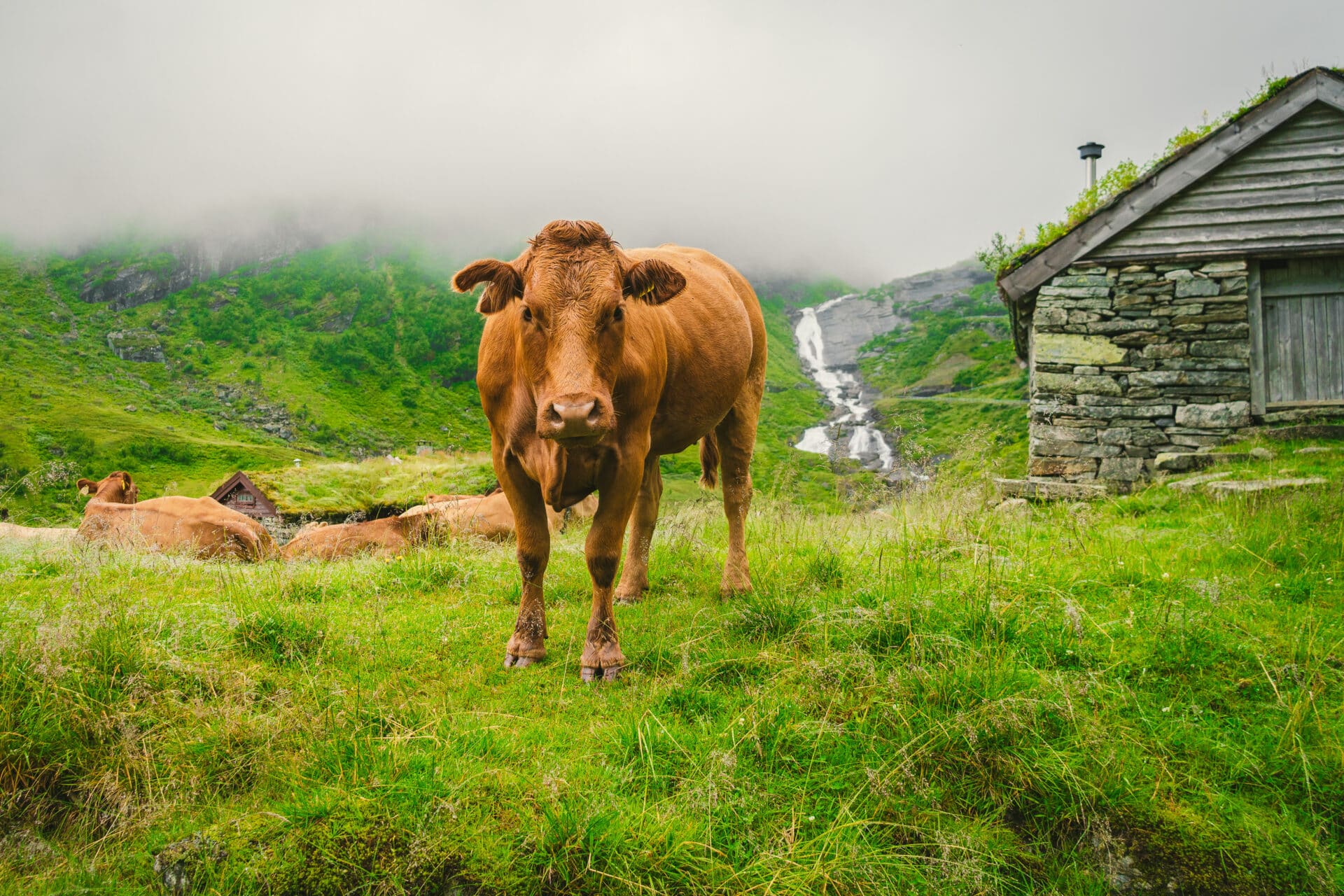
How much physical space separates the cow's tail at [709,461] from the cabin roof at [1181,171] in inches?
313

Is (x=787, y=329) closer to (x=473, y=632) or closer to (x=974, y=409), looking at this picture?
(x=974, y=409)

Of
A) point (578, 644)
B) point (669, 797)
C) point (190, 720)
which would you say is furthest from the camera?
point (578, 644)

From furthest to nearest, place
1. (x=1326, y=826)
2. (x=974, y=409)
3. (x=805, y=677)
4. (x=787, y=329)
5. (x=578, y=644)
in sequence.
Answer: (x=787, y=329) → (x=974, y=409) → (x=578, y=644) → (x=805, y=677) → (x=1326, y=826)

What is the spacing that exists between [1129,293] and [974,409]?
13227 millimetres

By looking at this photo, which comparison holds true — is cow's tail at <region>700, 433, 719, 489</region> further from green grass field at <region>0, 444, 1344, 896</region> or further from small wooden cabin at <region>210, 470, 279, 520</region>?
small wooden cabin at <region>210, 470, 279, 520</region>

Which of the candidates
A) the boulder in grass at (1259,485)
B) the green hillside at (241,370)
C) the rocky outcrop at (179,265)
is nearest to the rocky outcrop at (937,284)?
the green hillside at (241,370)

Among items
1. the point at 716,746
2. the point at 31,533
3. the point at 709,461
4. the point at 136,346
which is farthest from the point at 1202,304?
the point at 136,346

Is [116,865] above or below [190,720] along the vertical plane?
below

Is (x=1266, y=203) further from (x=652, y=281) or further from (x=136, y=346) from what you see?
(x=136, y=346)

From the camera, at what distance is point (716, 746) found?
3.25 metres

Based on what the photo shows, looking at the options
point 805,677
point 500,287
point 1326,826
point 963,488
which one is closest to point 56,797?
point 500,287

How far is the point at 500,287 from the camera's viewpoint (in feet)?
14.4

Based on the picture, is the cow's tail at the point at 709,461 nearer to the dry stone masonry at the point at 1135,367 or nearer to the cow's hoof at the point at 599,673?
the cow's hoof at the point at 599,673

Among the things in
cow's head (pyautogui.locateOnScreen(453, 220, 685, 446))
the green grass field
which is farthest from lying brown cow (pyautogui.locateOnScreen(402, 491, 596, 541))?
cow's head (pyautogui.locateOnScreen(453, 220, 685, 446))
